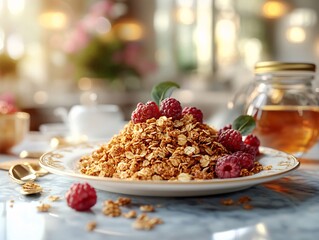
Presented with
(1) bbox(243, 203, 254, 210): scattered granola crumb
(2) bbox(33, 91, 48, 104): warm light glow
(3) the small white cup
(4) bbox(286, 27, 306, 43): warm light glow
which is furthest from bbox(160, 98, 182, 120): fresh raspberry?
(4) bbox(286, 27, 306, 43): warm light glow

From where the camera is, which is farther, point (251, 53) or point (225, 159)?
point (251, 53)

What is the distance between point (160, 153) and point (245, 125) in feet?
0.80

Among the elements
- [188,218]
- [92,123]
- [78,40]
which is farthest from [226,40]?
[188,218]

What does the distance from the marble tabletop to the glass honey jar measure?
305 mm

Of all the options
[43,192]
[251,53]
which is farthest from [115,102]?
[43,192]

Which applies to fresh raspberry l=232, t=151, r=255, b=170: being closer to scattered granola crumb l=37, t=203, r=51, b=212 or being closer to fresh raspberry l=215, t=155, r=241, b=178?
fresh raspberry l=215, t=155, r=241, b=178

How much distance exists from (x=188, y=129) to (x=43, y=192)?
0.26 meters

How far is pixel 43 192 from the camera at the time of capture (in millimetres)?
755

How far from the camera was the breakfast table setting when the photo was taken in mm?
569

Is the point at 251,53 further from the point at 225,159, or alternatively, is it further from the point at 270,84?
the point at 225,159

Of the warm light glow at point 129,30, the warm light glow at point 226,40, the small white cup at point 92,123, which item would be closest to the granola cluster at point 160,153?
the small white cup at point 92,123

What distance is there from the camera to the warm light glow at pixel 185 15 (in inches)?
232

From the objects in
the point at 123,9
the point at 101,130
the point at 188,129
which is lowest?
the point at 101,130

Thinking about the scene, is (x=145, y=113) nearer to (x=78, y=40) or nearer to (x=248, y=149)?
(x=248, y=149)
